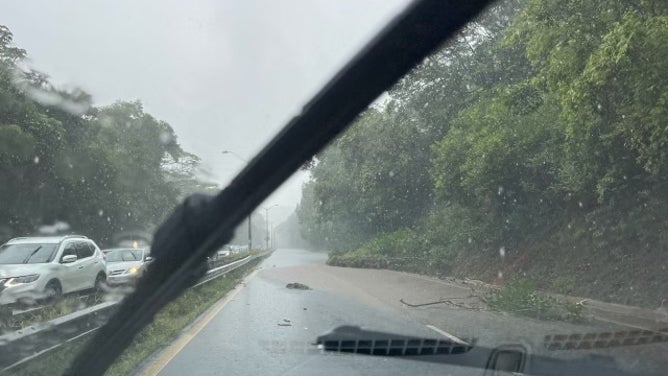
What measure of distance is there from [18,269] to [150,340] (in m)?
4.72

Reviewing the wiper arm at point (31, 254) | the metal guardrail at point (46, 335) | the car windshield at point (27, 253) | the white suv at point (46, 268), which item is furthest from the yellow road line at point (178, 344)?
the wiper arm at point (31, 254)

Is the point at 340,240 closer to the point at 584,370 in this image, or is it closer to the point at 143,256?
the point at 143,256

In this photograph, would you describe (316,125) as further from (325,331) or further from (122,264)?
(122,264)

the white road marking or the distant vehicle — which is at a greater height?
the distant vehicle

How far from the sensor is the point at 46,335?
658 centimetres

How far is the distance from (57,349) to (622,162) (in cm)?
1200

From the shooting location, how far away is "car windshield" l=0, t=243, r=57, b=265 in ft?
43.8

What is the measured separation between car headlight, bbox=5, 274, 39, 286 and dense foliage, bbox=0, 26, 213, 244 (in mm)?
7646

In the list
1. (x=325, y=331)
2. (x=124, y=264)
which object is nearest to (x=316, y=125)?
(x=325, y=331)

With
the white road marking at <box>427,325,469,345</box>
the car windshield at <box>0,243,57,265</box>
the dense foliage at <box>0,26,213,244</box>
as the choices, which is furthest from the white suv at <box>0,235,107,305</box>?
the white road marking at <box>427,325,469,345</box>

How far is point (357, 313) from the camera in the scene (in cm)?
1266

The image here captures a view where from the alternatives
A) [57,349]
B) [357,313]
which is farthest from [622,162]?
[57,349]

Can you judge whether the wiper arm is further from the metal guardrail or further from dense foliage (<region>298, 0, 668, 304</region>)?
dense foliage (<region>298, 0, 668, 304</region>)

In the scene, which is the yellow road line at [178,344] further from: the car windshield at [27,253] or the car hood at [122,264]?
the car hood at [122,264]
